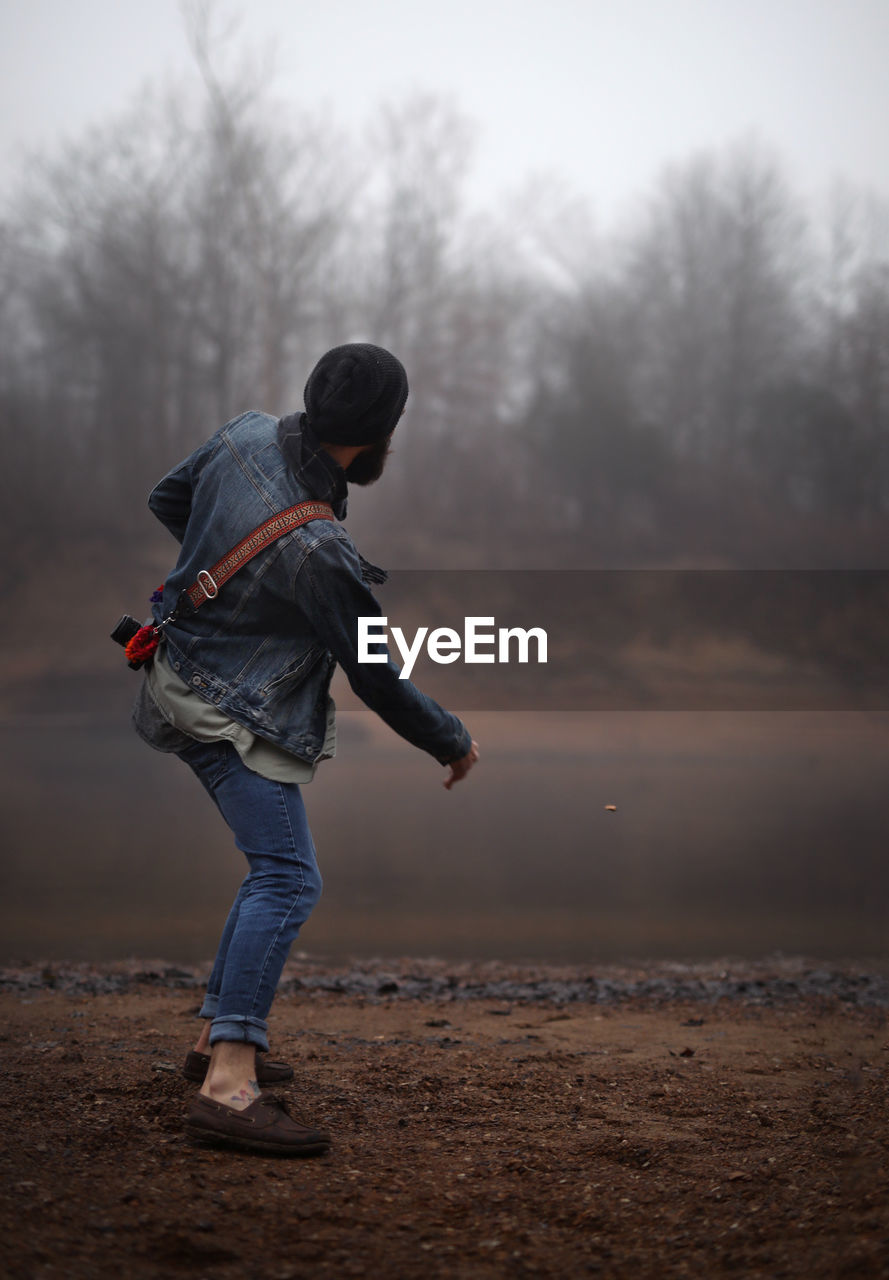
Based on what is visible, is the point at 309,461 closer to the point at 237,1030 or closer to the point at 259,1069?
the point at 237,1030

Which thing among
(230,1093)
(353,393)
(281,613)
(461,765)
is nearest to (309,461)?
(353,393)

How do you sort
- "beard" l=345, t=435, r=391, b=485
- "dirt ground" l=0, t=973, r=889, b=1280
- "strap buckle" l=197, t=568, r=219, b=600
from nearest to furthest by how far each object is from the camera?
"dirt ground" l=0, t=973, r=889, b=1280, "strap buckle" l=197, t=568, r=219, b=600, "beard" l=345, t=435, r=391, b=485

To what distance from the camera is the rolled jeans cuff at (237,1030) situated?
7.91 feet

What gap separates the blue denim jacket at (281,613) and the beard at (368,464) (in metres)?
0.08

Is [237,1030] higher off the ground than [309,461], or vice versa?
[309,461]

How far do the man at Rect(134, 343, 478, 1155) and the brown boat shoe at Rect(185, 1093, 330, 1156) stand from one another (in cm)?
2

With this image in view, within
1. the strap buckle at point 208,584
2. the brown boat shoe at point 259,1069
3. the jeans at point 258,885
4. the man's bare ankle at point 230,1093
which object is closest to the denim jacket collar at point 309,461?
the strap buckle at point 208,584

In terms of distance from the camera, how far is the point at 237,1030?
2416 mm

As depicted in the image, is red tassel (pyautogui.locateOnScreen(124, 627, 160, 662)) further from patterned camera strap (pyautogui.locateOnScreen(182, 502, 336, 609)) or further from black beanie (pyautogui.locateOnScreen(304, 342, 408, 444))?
black beanie (pyautogui.locateOnScreen(304, 342, 408, 444))

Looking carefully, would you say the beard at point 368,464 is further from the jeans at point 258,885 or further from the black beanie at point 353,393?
the jeans at point 258,885

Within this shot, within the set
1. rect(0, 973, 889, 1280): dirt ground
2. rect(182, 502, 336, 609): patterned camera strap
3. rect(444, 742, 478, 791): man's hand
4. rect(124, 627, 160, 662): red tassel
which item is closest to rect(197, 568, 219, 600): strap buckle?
rect(182, 502, 336, 609): patterned camera strap

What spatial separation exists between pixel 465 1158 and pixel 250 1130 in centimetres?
44

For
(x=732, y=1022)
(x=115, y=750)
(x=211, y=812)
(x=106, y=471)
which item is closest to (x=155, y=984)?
(x=732, y=1022)

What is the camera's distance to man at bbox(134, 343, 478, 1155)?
2482 millimetres
